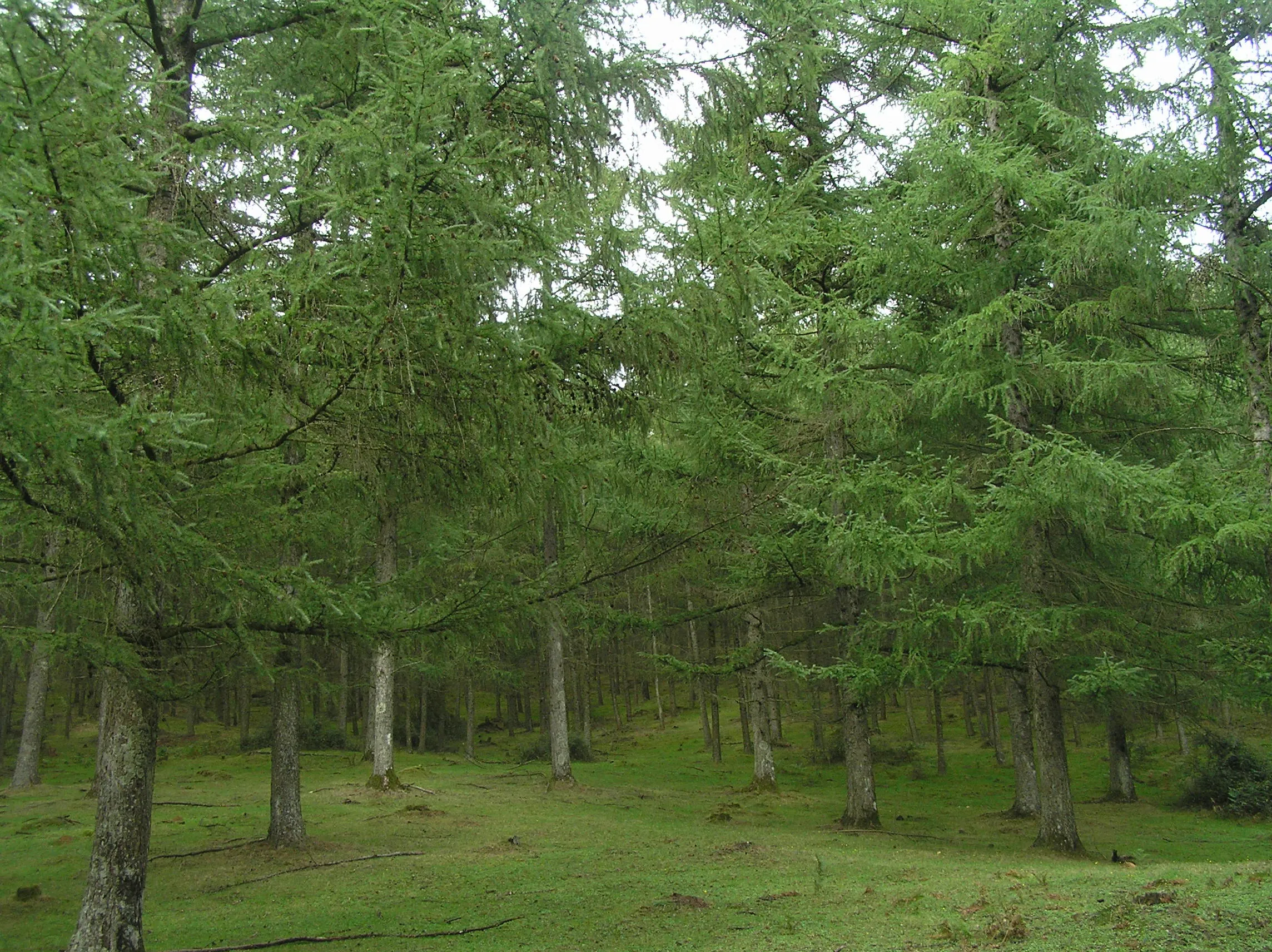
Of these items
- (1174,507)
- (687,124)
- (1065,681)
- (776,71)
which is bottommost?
(1065,681)

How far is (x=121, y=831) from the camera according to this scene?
5.70 metres

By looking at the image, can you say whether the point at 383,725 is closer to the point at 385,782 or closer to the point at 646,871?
the point at 385,782

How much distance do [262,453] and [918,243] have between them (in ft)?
26.7

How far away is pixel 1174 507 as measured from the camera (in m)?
8.25

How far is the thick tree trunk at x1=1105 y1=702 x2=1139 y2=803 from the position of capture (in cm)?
1797

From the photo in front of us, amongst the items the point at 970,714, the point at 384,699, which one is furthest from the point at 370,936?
the point at 970,714

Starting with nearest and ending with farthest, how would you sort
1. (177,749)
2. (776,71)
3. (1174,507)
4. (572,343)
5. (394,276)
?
(394,276), (572,343), (776,71), (1174,507), (177,749)

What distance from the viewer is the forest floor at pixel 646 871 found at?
19.9 ft

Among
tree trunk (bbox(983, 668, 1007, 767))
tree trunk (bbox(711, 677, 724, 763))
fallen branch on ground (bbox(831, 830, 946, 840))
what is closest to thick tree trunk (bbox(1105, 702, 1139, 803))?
tree trunk (bbox(983, 668, 1007, 767))

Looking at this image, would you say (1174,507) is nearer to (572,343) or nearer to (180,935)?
(572,343)

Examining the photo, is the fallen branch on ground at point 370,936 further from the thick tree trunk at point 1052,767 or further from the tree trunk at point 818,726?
the tree trunk at point 818,726

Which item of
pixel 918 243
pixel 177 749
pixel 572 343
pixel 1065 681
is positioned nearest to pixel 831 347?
pixel 918 243

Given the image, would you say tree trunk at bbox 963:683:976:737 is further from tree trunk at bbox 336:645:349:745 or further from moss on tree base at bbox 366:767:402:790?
tree trunk at bbox 336:645:349:745

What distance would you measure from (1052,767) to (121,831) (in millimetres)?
10174
